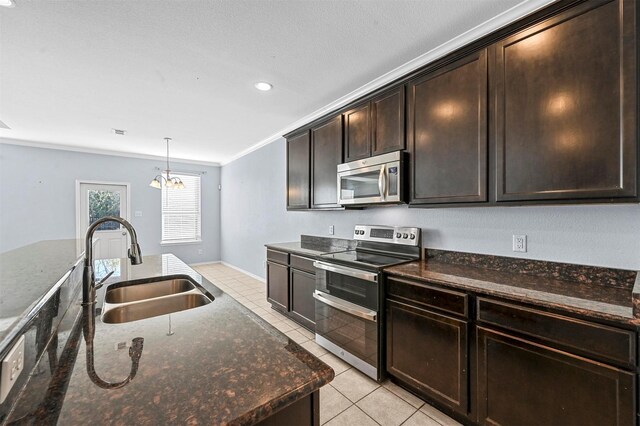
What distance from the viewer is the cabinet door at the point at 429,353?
66.2 inches

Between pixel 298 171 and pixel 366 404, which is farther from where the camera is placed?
pixel 298 171

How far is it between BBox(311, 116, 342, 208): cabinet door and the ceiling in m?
0.39

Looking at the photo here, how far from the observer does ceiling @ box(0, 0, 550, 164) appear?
1791 millimetres

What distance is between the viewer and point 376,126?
99.7 inches

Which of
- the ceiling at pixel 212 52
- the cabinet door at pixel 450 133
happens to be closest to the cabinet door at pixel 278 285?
the cabinet door at pixel 450 133

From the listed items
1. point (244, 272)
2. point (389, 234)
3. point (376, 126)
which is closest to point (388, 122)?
point (376, 126)

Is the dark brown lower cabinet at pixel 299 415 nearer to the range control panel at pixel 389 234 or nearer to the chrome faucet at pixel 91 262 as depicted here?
the chrome faucet at pixel 91 262

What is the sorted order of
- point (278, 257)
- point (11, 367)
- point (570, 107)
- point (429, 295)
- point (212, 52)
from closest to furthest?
point (11, 367) → point (570, 107) → point (429, 295) → point (212, 52) → point (278, 257)

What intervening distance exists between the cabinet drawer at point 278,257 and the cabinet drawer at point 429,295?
1609 millimetres

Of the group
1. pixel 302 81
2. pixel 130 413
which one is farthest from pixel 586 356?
pixel 302 81

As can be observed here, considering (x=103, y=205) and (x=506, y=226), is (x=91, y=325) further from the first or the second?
(x=103, y=205)

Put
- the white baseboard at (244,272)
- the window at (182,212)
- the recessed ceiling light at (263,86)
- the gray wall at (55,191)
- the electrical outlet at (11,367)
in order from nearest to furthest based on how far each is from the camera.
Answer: the electrical outlet at (11,367), the recessed ceiling light at (263,86), the gray wall at (55,191), the white baseboard at (244,272), the window at (182,212)

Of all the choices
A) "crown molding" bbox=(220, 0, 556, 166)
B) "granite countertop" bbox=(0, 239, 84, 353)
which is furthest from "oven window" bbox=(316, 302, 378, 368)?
"crown molding" bbox=(220, 0, 556, 166)

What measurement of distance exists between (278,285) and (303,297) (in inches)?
22.6
